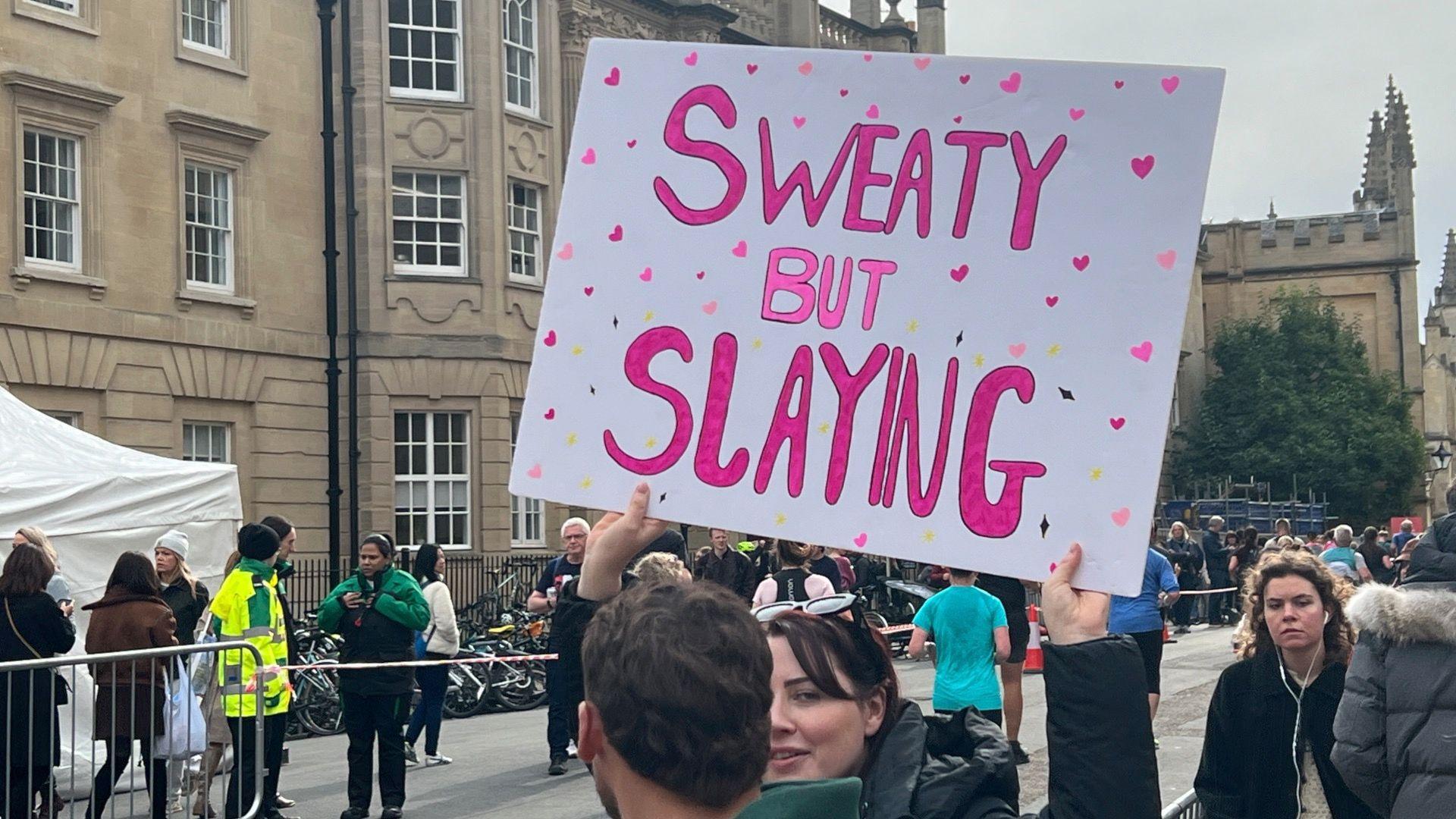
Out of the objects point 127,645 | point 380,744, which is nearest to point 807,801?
point 127,645

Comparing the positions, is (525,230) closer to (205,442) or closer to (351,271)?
(351,271)

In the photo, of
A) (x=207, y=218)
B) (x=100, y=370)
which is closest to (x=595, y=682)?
(x=100, y=370)

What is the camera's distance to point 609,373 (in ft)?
12.0

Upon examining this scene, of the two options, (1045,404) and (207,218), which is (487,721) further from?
(1045,404)

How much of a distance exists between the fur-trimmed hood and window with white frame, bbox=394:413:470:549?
24.3 metres

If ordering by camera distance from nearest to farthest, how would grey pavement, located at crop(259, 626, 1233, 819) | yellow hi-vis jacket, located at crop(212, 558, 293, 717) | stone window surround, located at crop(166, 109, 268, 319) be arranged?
yellow hi-vis jacket, located at crop(212, 558, 293, 717)
grey pavement, located at crop(259, 626, 1233, 819)
stone window surround, located at crop(166, 109, 268, 319)

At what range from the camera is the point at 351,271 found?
27906 millimetres

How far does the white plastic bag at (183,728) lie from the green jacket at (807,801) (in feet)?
24.1

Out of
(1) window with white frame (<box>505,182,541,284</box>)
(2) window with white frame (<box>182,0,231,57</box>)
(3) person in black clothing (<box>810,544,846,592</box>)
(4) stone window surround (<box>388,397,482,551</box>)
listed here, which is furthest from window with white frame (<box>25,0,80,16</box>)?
(3) person in black clothing (<box>810,544,846,592</box>)

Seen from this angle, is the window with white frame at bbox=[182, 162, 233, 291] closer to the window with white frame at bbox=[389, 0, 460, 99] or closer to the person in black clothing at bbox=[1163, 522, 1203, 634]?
the window with white frame at bbox=[389, 0, 460, 99]

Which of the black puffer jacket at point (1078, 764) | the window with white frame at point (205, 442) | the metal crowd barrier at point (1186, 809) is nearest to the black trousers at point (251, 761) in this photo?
the metal crowd barrier at point (1186, 809)

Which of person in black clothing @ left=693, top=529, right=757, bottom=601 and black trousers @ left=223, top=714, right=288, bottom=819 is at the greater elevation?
person in black clothing @ left=693, top=529, right=757, bottom=601

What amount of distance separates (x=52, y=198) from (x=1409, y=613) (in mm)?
21965

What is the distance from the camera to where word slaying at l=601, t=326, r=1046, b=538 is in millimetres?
3389
